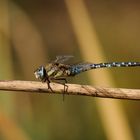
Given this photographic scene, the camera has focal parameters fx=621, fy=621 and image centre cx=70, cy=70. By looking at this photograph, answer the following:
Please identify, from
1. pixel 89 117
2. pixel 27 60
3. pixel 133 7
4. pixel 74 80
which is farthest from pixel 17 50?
pixel 133 7

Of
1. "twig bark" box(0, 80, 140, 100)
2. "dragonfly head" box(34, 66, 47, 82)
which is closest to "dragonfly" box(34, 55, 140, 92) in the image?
"dragonfly head" box(34, 66, 47, 82)

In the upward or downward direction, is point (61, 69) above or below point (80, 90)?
above

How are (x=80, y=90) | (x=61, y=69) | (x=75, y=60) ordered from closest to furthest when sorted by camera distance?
(x=80, y=90) → (x=61, y=69) → (x=75, y=60)

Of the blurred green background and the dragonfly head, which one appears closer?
the dragonfly head

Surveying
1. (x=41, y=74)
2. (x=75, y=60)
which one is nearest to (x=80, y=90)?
(x=41, y=74)

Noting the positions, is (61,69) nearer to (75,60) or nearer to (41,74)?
(41,74)

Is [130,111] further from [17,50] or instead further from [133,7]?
[133,7]

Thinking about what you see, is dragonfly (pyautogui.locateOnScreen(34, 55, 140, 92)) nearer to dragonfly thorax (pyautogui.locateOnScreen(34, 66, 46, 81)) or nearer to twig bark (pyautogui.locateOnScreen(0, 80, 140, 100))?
dragonfly thorax (pyautogui.locateOnScreen(34, 66, 46, 81))
